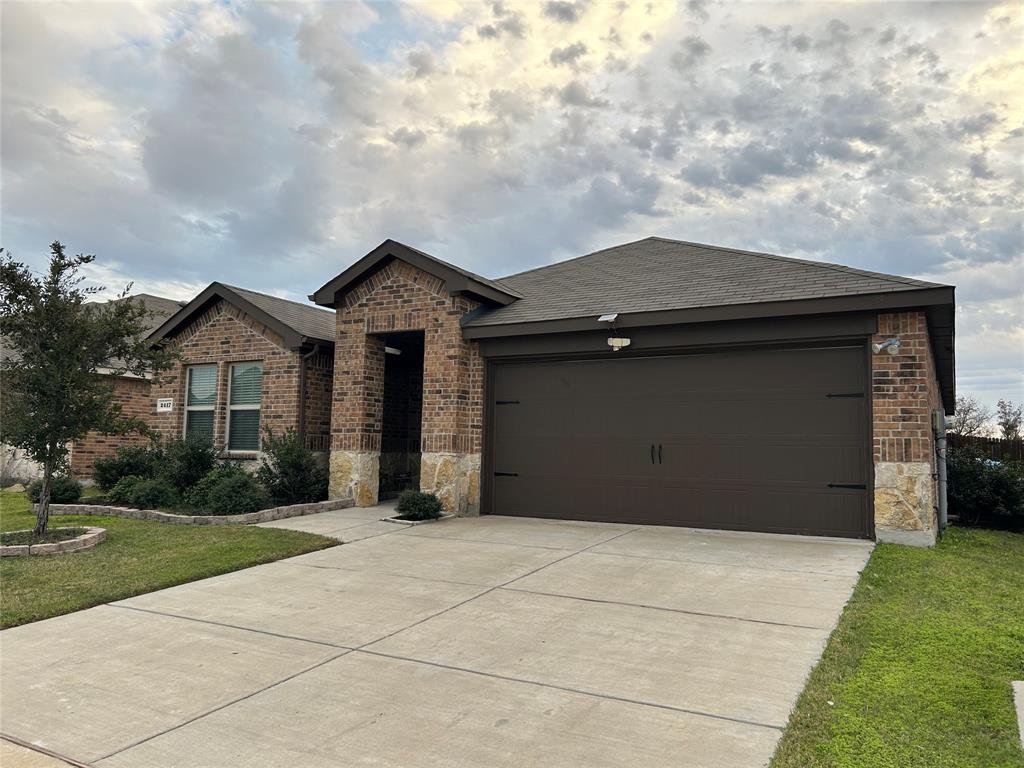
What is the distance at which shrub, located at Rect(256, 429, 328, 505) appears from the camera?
12.5 metres

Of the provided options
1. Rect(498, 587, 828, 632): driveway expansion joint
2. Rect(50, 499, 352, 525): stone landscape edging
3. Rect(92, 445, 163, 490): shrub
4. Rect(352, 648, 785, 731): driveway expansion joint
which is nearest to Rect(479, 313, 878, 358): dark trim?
Rect(50, 499, 352, 525): stone landscape edging

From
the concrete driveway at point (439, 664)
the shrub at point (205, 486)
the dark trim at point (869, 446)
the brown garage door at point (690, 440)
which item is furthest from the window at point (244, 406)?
Result: the dark trim at point (869, 446)

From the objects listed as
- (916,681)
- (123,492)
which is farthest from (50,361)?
(916,681)

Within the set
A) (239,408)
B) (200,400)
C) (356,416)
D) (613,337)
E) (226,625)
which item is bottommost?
(226,625)

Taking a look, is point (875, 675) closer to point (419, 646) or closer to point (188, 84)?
point (419, 646)

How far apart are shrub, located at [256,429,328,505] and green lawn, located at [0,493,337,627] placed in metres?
2.33

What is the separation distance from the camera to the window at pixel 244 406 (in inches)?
563

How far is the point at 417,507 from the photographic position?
35.1ft

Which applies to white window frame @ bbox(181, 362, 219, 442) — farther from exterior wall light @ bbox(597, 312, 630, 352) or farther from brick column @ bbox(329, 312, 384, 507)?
exterior wall light @ bbox(597, 312, 630, 352)

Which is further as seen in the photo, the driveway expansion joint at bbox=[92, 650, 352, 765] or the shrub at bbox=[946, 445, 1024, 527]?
the shrub at bbox=[946, 445, 1024, 527]

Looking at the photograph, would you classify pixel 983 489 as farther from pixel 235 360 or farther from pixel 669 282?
pixel 235 360

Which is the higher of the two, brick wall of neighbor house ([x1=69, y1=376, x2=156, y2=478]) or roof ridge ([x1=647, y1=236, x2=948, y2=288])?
roof ridge ([x1=647, y1=236, x2=948, y2=288])

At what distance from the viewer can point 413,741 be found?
3355 mm

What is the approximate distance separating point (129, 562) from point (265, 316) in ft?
23.6
